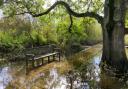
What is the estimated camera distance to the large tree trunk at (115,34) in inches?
601

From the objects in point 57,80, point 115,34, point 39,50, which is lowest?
point 39,50

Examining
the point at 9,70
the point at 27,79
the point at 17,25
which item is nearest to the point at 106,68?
the point at 27,79

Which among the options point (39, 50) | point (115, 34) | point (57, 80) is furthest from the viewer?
point (39, 50)

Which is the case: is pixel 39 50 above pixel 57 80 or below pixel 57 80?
below

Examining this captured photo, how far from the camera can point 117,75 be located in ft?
45.4

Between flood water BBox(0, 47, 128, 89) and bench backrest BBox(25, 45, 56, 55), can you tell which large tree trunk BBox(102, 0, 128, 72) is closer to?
flood water BBox(0, 47, 128, 89)

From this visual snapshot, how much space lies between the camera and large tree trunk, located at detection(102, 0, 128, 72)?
15273 mm

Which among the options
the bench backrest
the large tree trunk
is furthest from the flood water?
the bench backrest

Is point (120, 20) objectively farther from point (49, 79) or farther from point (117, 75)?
point (49, 79)

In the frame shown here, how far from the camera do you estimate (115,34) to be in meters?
15.6

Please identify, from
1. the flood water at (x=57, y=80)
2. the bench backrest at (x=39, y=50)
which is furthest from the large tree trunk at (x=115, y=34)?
the bench backrest at (x=39, y=50)

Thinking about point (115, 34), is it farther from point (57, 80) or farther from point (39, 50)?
point (39, 50)

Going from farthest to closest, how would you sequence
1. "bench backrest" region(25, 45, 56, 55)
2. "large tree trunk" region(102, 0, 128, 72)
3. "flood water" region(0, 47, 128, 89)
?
"bench backrest" region(25, 45, 56, 55) < "large tree trunk" region(102, 0, 128, 72) < "flood water" region(0, 47, 128, 89)

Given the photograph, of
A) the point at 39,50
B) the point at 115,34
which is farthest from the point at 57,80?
the point at 39,50
